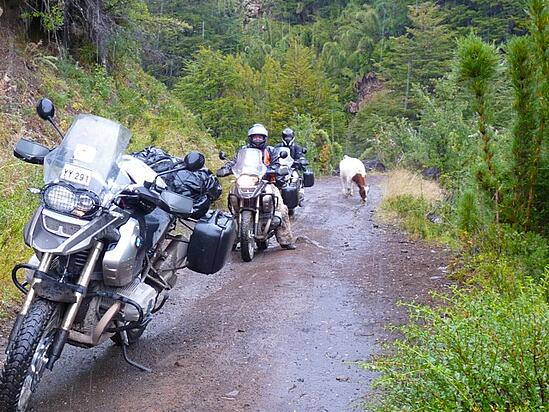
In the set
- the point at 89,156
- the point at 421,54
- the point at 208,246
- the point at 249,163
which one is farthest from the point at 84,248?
the point at 421,54

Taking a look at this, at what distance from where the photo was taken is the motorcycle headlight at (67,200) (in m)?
4.09

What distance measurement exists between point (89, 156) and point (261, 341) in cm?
208

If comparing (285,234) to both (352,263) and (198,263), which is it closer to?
(352,263)

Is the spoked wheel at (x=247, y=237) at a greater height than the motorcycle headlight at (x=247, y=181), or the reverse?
the motorcycle headlight at (x=247, y=181)

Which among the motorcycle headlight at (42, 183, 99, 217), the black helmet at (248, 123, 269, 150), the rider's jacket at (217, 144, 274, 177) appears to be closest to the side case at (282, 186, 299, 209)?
the rider's jacket at (217, 144, 274, 177)

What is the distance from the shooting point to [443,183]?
1292 centimetres

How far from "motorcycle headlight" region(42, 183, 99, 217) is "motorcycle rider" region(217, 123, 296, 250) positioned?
5.27m

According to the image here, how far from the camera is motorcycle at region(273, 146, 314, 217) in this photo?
36.5 feet

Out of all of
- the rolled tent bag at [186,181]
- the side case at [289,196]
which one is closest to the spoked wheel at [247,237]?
the side case at [289,196]

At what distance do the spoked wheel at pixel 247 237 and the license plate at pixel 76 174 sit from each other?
15.6 feet

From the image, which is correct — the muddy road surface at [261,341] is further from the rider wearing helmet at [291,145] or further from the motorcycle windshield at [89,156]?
the rider wearing helmet at [291,145]

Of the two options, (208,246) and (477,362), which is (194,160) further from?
(477,362)

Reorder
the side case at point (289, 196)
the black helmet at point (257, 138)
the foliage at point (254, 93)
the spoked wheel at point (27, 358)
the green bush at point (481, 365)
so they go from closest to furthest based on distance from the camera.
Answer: the green bush at point (481, 365) < the spoked wheel at point (27, 358) < the black helmet at point (257, 138) < the side case at point (289, 196) < the foliage at point (254, 93)

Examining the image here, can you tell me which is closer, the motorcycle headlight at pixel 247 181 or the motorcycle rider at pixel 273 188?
the motorcycle headlight at pixel 247 181
